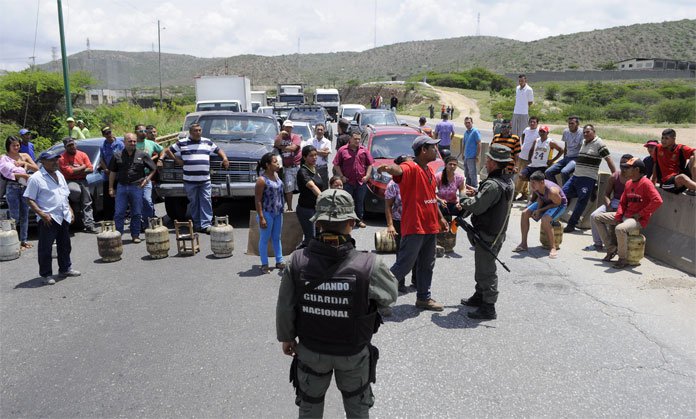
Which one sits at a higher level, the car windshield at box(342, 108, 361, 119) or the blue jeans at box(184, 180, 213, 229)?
A: the car windshield at box(342, 108, 361, 119)

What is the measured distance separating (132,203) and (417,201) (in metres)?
5.56

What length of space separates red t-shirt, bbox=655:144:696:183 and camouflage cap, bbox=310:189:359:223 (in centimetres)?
705

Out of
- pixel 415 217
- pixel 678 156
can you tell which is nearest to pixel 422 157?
pixel 415 217

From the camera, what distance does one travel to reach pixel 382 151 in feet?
36.9

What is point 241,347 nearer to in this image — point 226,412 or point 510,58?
point 226,412

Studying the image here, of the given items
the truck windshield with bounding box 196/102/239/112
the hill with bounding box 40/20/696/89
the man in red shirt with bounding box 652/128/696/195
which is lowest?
the man in red shirt with bounding box 652/128/696/195

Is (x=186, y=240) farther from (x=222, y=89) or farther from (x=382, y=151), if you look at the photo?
(x=222, y=89)

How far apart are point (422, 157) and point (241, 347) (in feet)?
8.44

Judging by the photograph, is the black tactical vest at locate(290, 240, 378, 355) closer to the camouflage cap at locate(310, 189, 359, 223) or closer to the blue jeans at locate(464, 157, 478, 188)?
the camouflage cap at locate(310, 189, 359, 223)

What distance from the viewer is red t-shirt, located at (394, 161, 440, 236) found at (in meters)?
5.57

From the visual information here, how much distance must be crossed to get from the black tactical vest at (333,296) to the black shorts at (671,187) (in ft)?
22.4

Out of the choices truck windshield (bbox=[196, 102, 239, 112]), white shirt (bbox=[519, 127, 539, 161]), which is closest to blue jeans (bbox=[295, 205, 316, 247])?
white shirt (bbox=[519, 127, 539, 161])

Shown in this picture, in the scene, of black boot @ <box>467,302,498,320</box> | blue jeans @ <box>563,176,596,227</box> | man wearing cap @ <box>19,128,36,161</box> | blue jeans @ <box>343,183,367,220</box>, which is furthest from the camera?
man wearing cap @ <box>19,128,36,161</box>

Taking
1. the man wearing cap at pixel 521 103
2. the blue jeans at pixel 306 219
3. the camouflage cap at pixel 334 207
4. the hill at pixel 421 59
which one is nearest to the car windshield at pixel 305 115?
the man wearing cap at pixel 521 103
